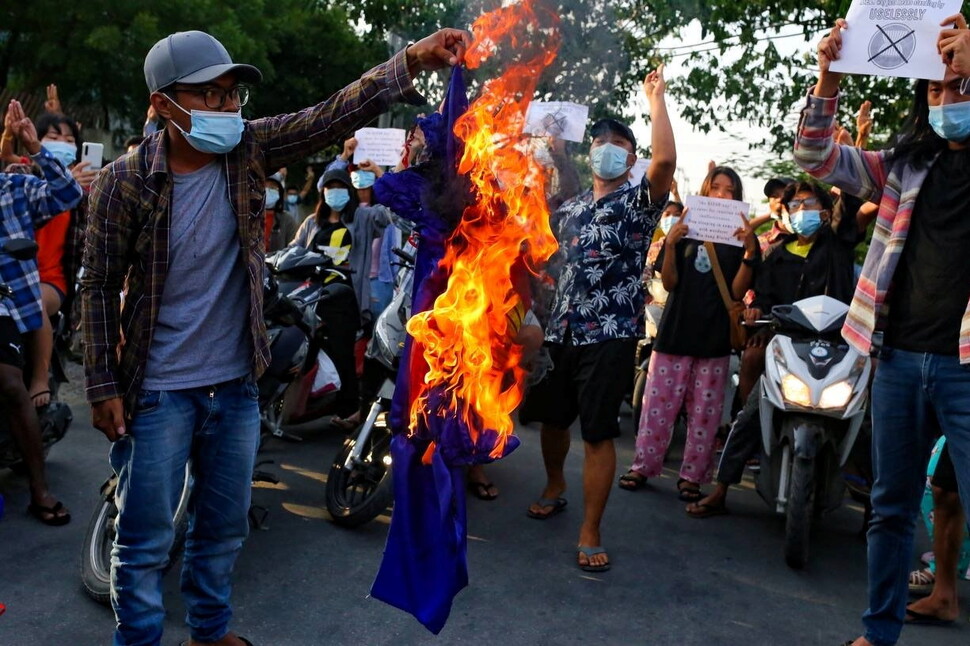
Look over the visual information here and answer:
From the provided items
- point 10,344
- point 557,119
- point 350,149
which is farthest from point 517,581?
point 350,149

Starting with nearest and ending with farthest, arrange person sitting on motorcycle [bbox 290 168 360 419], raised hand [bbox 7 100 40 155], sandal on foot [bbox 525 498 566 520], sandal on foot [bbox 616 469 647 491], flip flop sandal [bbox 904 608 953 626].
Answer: flip flop sandal [bbox 904 608 953 626], raised hand [bbox 7 100 40 155], sandal on foot [bbox 525 498 566 520], sandal on foot [bbox 616 469 647 491], person sitting on motorcycle [bbox 290 168 360 419]

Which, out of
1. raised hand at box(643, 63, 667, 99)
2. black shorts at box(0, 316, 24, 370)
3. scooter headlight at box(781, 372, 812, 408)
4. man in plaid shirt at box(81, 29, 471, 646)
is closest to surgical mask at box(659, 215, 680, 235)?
scooter headlight at box(781, 372, 812, 408)

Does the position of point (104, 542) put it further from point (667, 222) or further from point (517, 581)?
point (667, 222)

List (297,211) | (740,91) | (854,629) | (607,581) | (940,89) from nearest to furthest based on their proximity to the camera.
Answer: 1. (940,89)
2. (854,629)
3. (607,581)
4. (740,91)
5. (297,211)

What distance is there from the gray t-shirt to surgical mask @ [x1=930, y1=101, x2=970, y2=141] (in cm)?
262

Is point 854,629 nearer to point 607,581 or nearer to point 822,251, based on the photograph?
point 607,581

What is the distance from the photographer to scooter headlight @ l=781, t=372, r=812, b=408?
200 inches

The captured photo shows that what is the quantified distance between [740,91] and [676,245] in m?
4.36

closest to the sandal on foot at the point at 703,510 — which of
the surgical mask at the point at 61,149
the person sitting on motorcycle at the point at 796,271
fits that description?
the person sitting on motorcycle at the point at 796,271

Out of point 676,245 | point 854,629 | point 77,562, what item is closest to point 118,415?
point 77,562

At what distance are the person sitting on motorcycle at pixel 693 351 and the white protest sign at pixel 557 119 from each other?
2.69 metres

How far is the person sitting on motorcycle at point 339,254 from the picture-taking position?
6.94 meters

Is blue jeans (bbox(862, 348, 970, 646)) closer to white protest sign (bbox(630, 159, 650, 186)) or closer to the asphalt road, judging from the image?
the asphalt road

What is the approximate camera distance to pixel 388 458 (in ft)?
16.6
